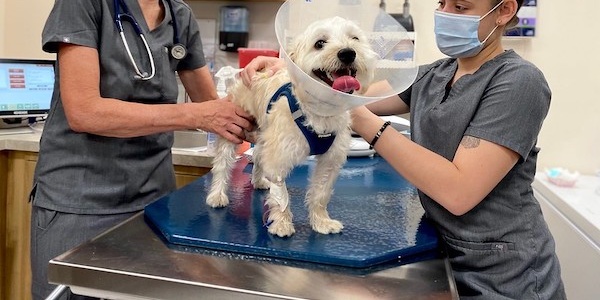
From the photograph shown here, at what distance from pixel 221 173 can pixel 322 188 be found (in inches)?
11.4

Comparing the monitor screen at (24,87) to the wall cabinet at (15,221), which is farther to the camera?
the monitor screen at (24,87)

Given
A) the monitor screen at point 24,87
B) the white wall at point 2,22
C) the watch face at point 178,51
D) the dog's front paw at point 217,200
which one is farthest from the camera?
the white wall at point 2,22

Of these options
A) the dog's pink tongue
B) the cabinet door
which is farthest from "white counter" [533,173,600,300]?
the dog's pink tongue

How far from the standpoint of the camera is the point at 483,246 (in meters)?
1.02

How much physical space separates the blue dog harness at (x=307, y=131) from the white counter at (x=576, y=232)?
3.58 feet

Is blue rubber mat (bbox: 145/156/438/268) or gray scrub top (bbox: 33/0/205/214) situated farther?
gray scrub top (bbox: 33/0/205/214)

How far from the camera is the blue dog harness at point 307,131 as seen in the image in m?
0.99

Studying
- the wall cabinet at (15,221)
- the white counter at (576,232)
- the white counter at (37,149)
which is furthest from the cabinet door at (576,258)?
the wall cabinet at (15,221)

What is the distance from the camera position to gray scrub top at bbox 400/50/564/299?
955 mm

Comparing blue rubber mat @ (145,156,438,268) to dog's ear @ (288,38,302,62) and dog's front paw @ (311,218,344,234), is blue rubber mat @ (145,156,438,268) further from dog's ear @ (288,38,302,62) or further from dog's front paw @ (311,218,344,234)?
dog's ear @ (288,38,302,62)

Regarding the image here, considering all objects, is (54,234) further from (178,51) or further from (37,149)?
(37,149)

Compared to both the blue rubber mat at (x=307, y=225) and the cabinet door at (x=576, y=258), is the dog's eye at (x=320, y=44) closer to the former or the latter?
the blue rubber mat at (x=307, y=225)

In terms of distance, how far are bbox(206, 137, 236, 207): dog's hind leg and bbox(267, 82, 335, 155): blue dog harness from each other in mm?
259

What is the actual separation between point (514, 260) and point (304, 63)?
0.57 m
